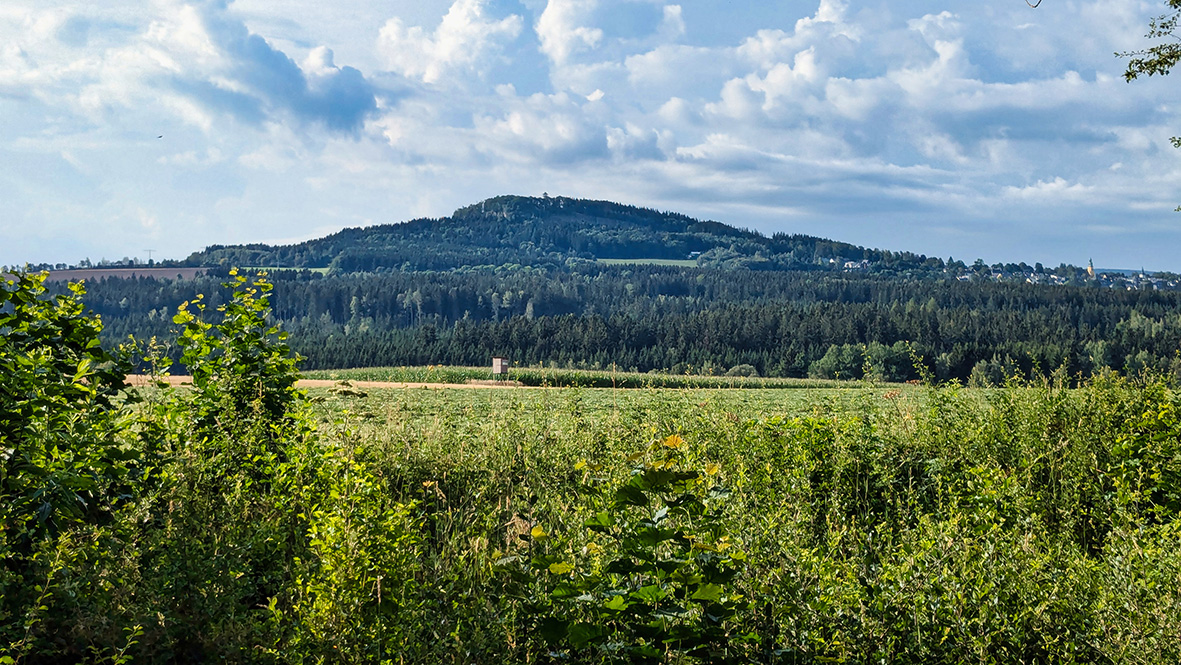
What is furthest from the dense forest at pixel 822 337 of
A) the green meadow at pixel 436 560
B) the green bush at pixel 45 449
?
the green bush at pixel 45 449

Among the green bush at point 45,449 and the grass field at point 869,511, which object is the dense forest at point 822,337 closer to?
the grass field at point 869,511

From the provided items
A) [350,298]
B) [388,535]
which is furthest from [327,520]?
[350,298]

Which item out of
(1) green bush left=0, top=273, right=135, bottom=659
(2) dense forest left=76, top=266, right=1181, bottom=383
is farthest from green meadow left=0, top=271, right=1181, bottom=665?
(2) dense forest left=76, top=266, right=1181, bottom=383

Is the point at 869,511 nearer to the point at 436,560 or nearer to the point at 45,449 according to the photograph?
the point at 436,560

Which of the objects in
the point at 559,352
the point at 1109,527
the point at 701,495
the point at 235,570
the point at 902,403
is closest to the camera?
the point at 701,495

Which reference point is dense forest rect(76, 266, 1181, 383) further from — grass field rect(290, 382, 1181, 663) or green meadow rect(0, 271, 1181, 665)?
green meadow rect(0, 271, 1181, 665)

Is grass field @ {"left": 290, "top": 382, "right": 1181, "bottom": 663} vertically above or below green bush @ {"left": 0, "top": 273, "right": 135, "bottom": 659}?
below

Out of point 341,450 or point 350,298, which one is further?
point 350,298

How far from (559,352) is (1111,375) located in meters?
109

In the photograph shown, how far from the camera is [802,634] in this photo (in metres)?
3.80

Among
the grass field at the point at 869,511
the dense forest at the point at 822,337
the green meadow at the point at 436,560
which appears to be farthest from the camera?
the dense forest at the point at 822,337

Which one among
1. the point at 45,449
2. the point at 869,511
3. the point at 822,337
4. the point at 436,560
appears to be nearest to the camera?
the point at 45,449

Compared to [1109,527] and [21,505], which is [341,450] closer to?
[21,505]

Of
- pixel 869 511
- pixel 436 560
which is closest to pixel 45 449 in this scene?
pixel 436 560
